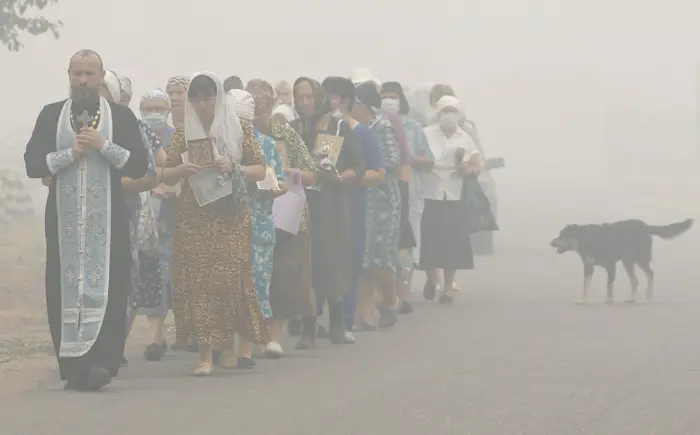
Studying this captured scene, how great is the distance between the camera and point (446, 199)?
18047 millimetres

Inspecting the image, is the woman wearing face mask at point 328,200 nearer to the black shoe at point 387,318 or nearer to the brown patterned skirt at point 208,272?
the black shoe at point 387,318

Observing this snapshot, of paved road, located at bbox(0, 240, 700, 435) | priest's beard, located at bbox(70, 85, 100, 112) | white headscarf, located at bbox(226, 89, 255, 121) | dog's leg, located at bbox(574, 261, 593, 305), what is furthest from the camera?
dog's leg, located at bbox(574, 261, 593, 305)

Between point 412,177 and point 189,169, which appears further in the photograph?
point 412,177

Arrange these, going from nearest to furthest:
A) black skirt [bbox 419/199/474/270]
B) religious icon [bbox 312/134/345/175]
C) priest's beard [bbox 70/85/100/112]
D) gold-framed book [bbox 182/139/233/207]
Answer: priest's beard [bbox 70/85/100/112] → gold-framed book [bbox 182/139/233/207] → religious icon [bbox 312/134/345/175] → black skirt [bbox 419/199/474/270]

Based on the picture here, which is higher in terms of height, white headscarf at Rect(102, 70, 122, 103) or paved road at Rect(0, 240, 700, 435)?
white headscarf at Rect(102, 70, 122, 103)

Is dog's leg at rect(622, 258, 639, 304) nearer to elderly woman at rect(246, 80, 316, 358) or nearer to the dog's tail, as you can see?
the dog's tail

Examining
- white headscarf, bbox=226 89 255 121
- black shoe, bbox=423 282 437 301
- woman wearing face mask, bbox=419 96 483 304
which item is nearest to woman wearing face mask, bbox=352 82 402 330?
woman wearing face mask, bbox=419 96 483 304

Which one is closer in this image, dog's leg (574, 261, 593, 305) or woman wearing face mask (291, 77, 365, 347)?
woman wearing face mask (291, 77, 365, 347)

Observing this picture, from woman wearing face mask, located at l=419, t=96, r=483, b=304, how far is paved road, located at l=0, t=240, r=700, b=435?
2.54 meters

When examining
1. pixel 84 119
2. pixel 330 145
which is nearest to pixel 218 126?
pixel 84 119

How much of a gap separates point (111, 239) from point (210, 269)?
2.30ft

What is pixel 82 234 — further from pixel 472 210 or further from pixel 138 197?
pixel 472 210

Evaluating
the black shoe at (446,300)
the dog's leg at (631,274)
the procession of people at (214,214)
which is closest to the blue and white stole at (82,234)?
the procession of people at (214,214)

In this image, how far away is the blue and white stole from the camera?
10445 millimetres
